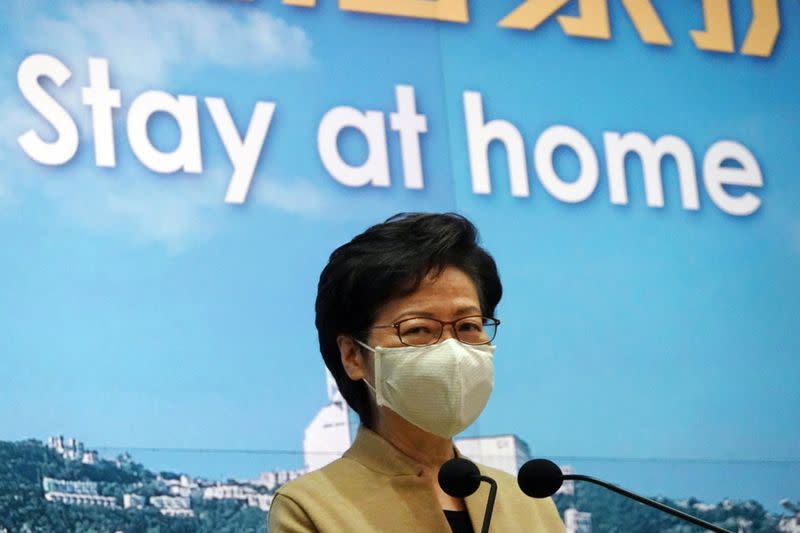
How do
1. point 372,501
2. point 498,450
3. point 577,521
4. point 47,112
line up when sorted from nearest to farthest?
1. point 372,501
2. point 47,112
3. point 498,450
4. point 577,521

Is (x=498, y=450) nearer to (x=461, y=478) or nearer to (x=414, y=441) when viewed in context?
(x=414, y=441)

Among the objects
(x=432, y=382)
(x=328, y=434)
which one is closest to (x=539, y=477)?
(x=432, y=382)

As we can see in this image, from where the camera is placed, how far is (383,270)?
2.54 metres

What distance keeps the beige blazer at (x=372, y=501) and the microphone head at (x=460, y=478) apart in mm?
230

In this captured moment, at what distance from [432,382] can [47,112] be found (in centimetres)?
163

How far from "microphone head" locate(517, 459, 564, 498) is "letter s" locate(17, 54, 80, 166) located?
6.06 feet

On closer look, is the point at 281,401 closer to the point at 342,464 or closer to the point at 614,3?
the point at 342,464

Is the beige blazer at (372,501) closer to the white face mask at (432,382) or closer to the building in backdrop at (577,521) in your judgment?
the white face mask at (432,382)

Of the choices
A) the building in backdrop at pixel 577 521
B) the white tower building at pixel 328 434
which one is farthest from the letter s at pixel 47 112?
the building in backdrop at pixel 577 521

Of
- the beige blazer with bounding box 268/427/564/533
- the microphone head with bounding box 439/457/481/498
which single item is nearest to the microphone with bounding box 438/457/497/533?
the microphone head with bounding box 439/457/481/498

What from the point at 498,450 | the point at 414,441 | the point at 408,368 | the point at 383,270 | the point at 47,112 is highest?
the point at 47,112

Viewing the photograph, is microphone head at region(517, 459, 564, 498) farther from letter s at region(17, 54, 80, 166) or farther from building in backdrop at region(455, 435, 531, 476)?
letter s at region(17, 54, 80, 166)

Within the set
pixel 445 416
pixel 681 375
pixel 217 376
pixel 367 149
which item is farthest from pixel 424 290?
pixel 681 375

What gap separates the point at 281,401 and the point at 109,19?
109cm
